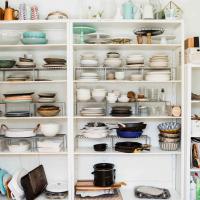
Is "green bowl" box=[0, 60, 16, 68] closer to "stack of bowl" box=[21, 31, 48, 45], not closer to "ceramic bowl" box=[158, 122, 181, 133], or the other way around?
"stack of bowl" box=[21, 31, 48, 45]

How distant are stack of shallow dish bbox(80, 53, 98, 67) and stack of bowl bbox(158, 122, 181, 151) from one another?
887 mm

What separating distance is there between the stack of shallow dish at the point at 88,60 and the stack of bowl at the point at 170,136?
887mm

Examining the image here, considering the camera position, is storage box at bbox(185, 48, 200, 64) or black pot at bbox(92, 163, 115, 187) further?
black pot at bbox(92, 163, 115, 187)

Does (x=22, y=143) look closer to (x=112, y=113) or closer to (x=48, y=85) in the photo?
(x=48, y=85)

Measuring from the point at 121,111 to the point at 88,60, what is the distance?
0.57m

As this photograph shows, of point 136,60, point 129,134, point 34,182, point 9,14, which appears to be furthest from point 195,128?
point 9,14

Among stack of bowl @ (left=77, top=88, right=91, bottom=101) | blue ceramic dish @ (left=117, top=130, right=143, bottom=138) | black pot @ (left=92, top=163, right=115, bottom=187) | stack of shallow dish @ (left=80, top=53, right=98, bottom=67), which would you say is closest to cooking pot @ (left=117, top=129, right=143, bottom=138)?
blue ceramic dish @ (left=117, top=130, right=143, bottom=138)

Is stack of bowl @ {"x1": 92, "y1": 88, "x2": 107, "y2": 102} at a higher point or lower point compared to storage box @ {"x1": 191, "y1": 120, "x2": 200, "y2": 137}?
higher

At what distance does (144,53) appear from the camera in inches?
142

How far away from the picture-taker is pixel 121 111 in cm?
331

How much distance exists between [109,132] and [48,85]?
775 millimetres

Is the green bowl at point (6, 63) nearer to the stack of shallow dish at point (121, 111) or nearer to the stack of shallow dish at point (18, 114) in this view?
the stack of shallow dish at point (18, 114)

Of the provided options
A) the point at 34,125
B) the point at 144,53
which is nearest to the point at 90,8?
the point at 144,53

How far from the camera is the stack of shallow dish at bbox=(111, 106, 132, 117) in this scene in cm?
331
